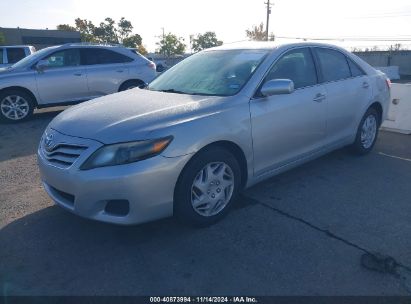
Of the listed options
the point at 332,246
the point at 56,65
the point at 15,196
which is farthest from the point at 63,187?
the point at 56,65

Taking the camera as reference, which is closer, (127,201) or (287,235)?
(127,201)

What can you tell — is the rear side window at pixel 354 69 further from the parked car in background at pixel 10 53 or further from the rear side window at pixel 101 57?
the parked car in background at pixel 10 53

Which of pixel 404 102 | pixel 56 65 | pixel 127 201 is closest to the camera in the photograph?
pixel 127 201

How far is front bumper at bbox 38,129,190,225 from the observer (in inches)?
103

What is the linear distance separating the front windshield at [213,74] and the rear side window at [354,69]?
1642 millimetres

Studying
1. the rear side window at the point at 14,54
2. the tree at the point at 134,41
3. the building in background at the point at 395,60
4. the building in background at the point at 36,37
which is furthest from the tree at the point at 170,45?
the rear side window at the point at 14,54

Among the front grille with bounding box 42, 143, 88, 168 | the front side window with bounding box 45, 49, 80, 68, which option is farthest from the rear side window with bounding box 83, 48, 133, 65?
the front grille with bounding box 42, 143, 88, 168

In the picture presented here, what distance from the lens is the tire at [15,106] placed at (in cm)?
753

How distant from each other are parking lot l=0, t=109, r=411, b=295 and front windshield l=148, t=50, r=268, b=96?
126cm

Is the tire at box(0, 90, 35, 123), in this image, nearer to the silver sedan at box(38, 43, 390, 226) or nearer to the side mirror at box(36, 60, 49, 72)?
the side mirror at box(36, 60, 49, 72)

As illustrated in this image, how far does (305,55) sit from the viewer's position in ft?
13.5

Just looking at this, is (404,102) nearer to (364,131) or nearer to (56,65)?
(364,131)

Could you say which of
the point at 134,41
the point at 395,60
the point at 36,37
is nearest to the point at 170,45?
the point at 134,41

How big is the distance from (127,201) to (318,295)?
1.52 meters
